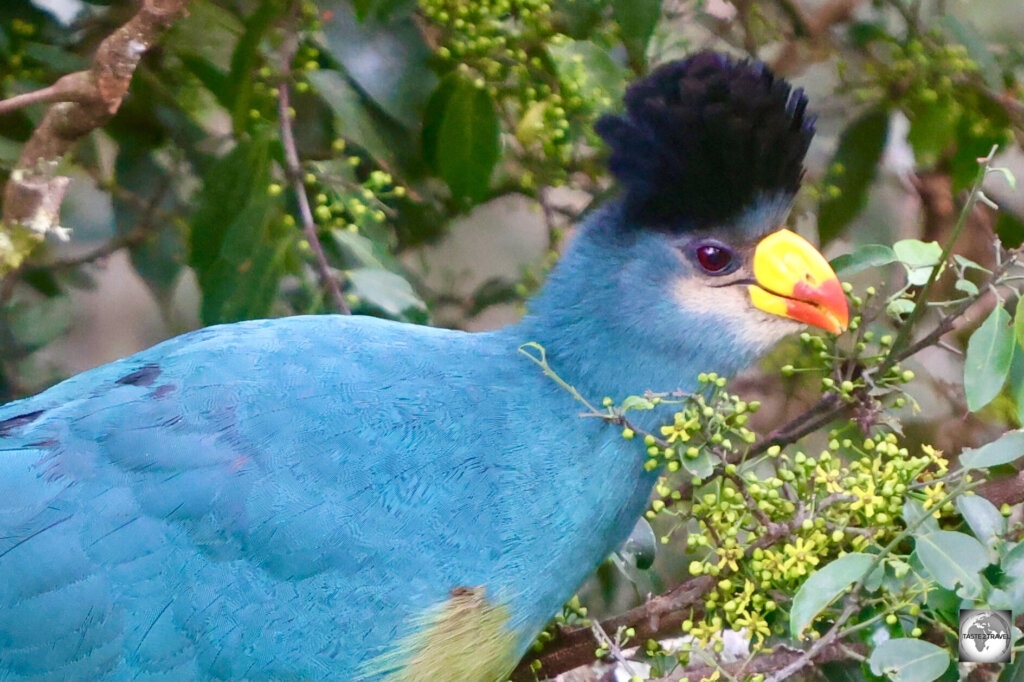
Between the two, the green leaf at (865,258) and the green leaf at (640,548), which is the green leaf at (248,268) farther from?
the green leaf at (865,258)

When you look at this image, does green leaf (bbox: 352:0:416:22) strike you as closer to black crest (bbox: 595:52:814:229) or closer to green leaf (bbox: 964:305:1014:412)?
black crest (bbox: 595:52:814:229)

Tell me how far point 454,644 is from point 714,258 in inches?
19.6

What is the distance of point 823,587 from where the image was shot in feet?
2.60

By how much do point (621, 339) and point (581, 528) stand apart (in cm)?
21

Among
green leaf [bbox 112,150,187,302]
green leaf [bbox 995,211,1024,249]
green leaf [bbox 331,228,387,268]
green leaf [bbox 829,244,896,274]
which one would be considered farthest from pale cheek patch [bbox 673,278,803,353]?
green leaf [bbox 112,150,187,302]

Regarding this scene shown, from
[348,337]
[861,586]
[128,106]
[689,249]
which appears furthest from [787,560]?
[128,106]

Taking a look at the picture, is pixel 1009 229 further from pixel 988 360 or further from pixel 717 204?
pixel 988 360

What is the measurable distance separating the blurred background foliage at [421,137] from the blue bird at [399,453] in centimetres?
16

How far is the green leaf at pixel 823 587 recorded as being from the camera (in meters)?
0.78

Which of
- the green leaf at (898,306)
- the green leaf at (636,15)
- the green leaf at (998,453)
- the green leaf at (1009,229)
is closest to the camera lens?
the green leaf at (998,453)

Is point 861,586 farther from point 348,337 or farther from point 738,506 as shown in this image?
point 348,337

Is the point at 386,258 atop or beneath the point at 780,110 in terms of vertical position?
beneath

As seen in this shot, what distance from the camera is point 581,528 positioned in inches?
43.7

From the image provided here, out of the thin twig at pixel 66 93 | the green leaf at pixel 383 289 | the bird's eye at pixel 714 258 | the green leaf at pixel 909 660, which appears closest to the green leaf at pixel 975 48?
the bird's eye at pixel 714 258
